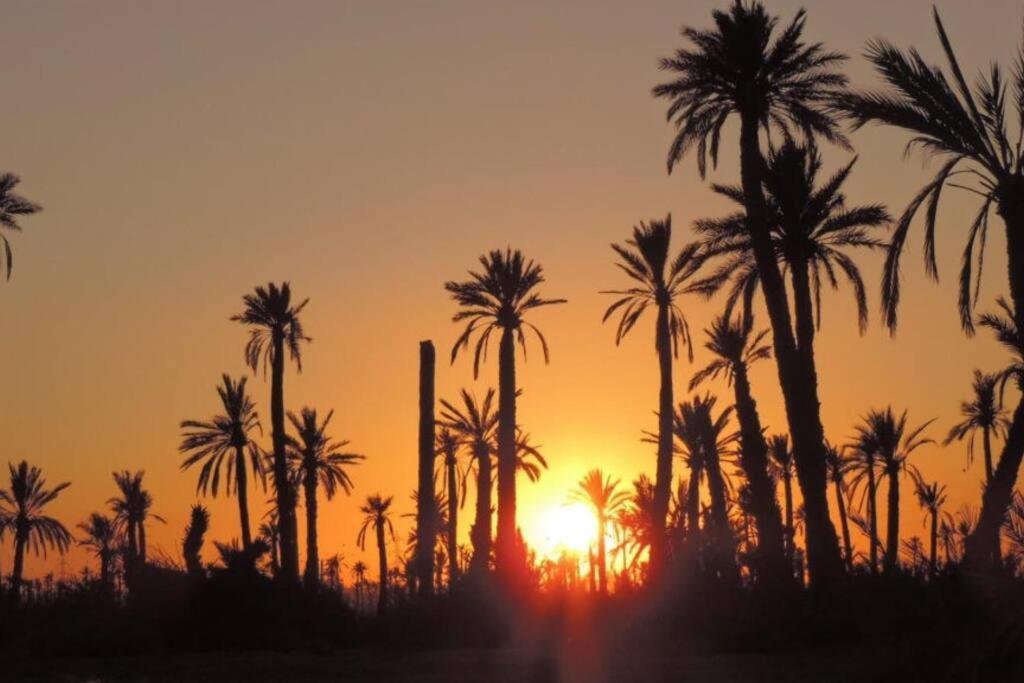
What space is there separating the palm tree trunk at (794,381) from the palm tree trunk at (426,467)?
7.74m

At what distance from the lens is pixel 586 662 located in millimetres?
16609

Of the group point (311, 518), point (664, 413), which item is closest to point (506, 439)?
point (664, 413)

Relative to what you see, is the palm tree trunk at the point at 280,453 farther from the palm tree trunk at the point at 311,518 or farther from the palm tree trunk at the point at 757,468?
the palm tree trunk at the point at 757,468

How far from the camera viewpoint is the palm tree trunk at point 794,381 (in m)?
26.4

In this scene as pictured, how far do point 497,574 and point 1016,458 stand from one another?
8149 millimetres

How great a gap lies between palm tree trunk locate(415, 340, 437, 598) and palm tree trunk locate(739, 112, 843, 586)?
305 inches

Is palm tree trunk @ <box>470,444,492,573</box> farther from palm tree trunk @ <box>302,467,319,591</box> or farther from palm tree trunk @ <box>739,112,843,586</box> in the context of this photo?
palm tree trunk @ <box>739,112,843,586</box>

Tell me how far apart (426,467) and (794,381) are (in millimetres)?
8454

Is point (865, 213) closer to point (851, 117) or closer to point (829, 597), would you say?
point (851, 117)

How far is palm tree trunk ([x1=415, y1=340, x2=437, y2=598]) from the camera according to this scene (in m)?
30.2

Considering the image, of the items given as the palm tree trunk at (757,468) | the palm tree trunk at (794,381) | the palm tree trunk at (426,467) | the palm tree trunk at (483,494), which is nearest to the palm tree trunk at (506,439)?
the palm tree trunk at (483,494)

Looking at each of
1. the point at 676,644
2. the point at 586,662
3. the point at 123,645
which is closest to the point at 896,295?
the point at 676,644

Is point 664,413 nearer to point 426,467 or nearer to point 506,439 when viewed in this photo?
point 506,439

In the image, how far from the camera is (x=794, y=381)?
2692 centimetres
